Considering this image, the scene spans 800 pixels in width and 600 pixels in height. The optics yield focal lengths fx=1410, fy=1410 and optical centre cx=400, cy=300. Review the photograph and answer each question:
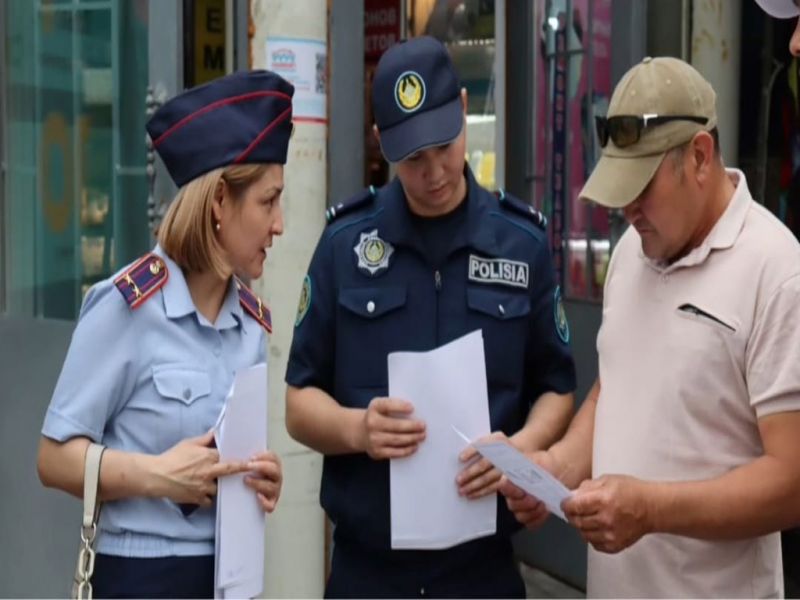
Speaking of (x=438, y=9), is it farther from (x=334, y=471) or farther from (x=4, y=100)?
(x=334, y=471)

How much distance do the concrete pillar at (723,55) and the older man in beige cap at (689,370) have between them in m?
2.36

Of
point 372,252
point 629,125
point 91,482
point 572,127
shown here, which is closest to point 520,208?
point 372,252

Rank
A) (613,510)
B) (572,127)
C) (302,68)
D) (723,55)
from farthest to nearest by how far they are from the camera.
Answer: (572,127)
(723,55)
(302,68)
(613,510)

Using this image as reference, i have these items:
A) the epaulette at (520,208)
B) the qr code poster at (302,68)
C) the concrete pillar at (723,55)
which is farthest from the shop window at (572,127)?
the epaulette at (520,208)

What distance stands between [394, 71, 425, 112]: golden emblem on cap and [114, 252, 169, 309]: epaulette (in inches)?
24.6

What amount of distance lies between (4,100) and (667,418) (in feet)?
11.5

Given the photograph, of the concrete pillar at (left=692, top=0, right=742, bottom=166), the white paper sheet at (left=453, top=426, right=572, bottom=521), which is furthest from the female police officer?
the concrete pillar at (left=692, top=0, right=742, bottom=166)

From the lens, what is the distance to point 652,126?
2.56 m

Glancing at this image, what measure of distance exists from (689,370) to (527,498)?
0.50 meters

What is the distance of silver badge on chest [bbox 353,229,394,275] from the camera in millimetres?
2949

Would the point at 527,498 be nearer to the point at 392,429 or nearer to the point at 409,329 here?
the point at 392,429

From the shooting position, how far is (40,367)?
5008 millimetres

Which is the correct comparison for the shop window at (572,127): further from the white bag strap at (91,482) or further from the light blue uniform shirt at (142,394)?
the white bag strap at (91,482)

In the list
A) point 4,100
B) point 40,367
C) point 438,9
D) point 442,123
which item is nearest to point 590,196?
point 442,123
